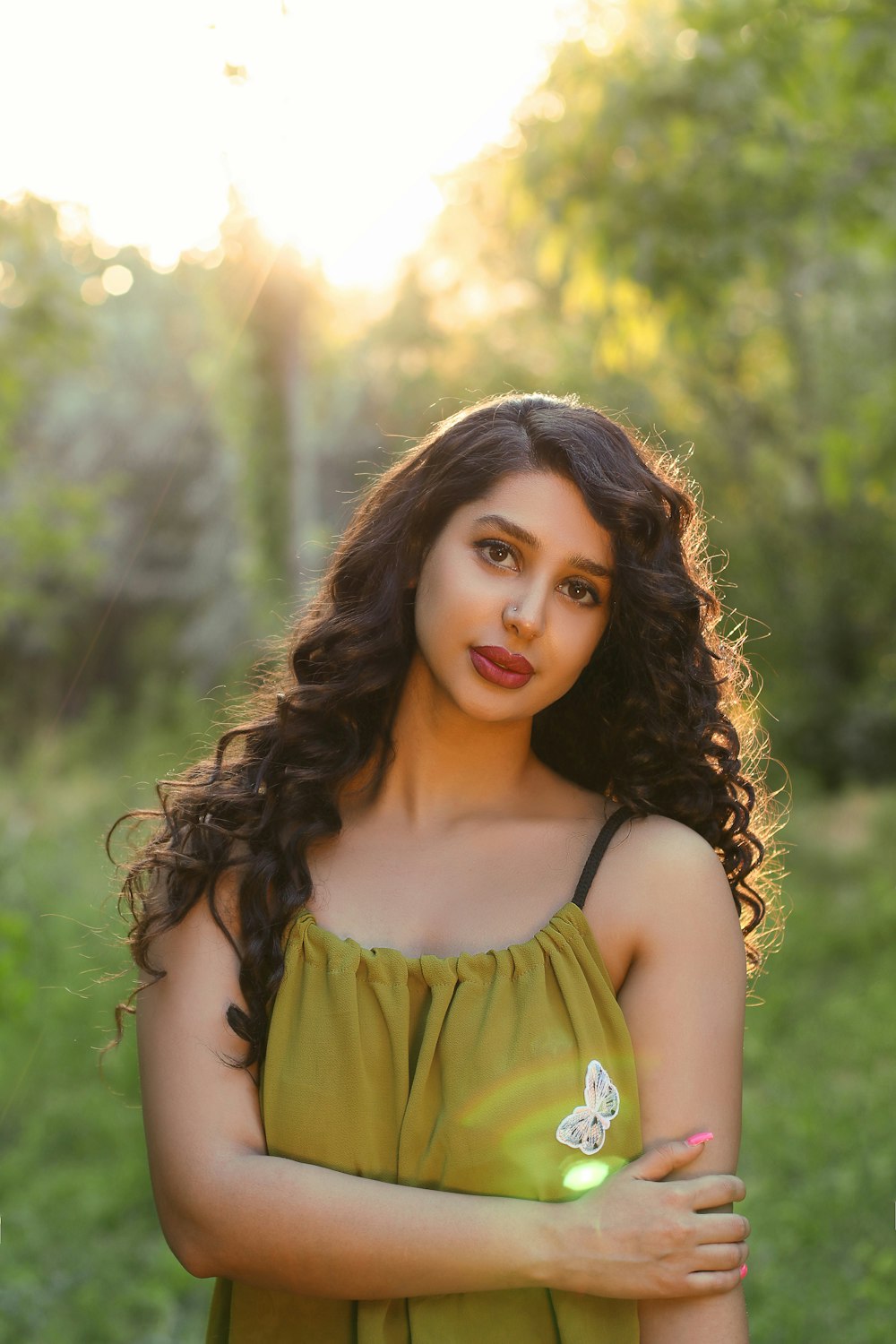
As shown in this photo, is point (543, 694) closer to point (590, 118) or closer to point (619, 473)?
point (619, 473)

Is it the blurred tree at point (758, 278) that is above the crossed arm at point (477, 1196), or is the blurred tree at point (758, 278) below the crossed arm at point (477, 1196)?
above

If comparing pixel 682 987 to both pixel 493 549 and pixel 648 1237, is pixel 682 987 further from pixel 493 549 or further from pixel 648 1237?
pixel 493 549

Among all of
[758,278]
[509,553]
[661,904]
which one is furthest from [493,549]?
[758,278]

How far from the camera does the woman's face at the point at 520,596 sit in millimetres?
1978

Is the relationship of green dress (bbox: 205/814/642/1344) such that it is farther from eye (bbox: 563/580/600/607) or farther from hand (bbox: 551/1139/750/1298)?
eye (bbox: 563/580/600/607)

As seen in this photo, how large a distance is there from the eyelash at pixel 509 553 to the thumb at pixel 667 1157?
0.79 metres

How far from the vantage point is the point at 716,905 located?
6.21 feet

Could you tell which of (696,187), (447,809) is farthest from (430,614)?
(696,187)

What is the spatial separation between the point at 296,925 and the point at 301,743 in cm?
36

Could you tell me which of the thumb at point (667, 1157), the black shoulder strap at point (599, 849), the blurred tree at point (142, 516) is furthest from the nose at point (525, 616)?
the blurred tree at point (142, 516)

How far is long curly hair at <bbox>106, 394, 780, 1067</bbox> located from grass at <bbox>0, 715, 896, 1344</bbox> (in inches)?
16.3

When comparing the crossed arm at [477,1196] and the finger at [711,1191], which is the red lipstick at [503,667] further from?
the finger at [711,1191]

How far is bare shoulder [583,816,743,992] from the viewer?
187 cm

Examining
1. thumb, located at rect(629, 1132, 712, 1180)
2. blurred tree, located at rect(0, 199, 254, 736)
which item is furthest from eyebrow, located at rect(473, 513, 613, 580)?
blurred tree, located at rect(0, 199, 254, 736)
